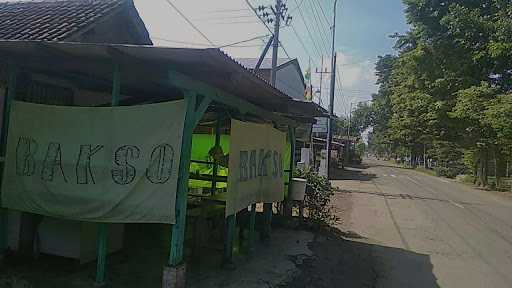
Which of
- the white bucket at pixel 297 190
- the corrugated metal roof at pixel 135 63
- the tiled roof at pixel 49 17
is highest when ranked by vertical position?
the tiled roof at pixel 49 17

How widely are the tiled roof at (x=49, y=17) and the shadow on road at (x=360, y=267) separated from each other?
602cm

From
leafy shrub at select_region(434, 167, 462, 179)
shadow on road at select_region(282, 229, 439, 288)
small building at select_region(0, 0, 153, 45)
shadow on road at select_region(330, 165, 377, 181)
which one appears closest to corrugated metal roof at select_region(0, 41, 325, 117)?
small building at select_region(0, 0, 153, 45)

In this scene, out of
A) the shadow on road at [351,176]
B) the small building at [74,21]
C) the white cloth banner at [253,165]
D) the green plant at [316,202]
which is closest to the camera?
the white cloth banner at [253,165]

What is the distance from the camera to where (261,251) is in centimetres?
759

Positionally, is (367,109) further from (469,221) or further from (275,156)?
(275,156)

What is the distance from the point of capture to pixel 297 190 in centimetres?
983

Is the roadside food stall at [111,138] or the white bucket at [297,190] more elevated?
the roadside food stall at [111,138]

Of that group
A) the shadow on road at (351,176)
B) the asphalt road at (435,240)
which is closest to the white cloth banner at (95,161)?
the asphalt road at (435,240)

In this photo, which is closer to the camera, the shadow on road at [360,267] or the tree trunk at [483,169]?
the shadow on road at [360,267]

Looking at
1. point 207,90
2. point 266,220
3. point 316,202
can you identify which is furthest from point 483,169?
point 207,90

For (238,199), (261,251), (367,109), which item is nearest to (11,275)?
(238,199)

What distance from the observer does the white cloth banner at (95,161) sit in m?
4.78

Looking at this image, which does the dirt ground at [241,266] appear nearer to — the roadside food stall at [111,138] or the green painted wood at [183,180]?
the roadside food stall at [111,138]

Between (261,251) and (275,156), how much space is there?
1866mm
